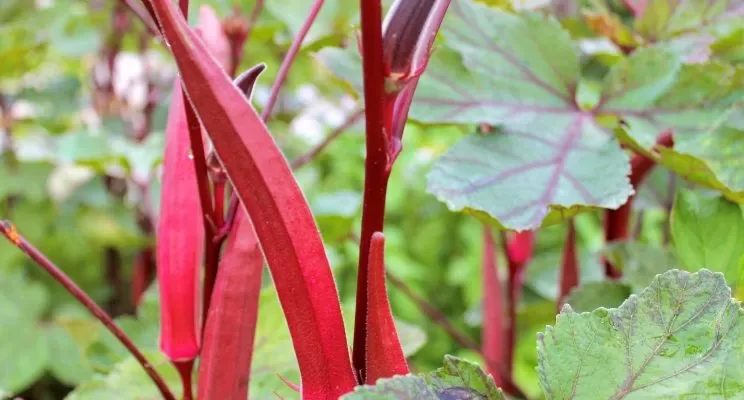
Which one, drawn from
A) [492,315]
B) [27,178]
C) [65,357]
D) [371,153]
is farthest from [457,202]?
[27,178]

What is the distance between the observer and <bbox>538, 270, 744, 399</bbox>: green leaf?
30cm

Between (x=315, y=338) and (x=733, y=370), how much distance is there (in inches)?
6.7

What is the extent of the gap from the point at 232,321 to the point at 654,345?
0.20 meters

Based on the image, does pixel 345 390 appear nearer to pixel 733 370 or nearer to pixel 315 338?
pixel 315 338

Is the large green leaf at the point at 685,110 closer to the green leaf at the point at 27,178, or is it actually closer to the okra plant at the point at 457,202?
the okra plant at the point at 457,202

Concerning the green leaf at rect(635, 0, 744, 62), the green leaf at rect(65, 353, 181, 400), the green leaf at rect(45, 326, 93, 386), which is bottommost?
the green leaf at rect(45, 326, 93, 386)

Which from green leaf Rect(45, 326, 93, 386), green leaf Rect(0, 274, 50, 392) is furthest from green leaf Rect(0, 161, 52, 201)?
green leaf Rect(45, 326, 93, 386)

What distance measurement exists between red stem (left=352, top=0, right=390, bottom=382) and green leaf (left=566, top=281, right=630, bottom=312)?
0.83 feet

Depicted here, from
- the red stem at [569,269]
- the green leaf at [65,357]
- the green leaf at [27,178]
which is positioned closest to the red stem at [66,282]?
the red stem at [569,269]

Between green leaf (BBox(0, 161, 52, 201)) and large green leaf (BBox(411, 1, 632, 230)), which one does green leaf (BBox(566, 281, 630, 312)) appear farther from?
green leaf (BBox(0, 161, 52, 201))

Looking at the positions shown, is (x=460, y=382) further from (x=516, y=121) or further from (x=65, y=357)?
(x=65, y=357)

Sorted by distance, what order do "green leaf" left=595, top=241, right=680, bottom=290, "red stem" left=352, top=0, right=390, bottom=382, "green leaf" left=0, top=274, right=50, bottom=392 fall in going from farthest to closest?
"green leaf" left=0, top=274, right=50, bottom=392, "green leaf" left=595, top=241, right=680, bottom=290, "red stem" left=352, top=0, right=390, bottom=382

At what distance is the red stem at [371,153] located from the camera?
28 centimetres

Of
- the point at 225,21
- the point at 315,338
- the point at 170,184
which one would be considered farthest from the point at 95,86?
the point at 315,338
